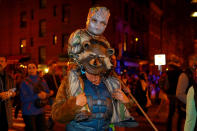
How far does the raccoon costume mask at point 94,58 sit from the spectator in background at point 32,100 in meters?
→ 2.86

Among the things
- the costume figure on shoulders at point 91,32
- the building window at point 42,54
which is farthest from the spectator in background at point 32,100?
the building window at point 42,54

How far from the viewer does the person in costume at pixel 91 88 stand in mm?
2266

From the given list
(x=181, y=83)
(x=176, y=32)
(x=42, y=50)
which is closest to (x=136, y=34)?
(x=42, y=50)

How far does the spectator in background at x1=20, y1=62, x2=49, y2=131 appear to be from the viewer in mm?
4871

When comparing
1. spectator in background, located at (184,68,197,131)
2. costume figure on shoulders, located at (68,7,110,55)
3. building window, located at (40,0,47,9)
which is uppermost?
building window, located at (40,0,47,9)

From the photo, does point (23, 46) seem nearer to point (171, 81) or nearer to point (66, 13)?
point (66, 13)

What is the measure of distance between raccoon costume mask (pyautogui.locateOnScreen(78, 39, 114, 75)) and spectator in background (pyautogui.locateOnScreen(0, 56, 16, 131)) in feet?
8.45

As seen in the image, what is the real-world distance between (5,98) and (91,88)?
2.56 meters

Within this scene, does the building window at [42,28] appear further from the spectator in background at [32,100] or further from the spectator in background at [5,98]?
the spectator in background at [5,98]

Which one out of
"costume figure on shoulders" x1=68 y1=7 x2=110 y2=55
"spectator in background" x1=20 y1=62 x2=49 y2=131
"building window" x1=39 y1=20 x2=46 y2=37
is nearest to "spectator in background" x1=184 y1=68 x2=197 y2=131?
"costume figure on shoulders" x1=68 y1=7 x2=110 y2=55

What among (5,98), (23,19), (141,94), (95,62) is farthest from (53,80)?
(23,19)

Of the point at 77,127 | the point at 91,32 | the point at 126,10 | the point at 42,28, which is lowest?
the point at 77,127

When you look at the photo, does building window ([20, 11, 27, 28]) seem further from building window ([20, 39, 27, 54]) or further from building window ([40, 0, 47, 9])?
building window ([40, 0, 47, 9])

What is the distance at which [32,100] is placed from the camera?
499 centimetres
